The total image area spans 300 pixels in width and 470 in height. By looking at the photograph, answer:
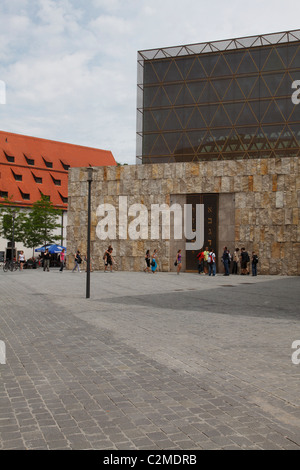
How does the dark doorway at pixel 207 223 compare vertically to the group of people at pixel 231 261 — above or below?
above

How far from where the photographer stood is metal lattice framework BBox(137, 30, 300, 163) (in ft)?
125

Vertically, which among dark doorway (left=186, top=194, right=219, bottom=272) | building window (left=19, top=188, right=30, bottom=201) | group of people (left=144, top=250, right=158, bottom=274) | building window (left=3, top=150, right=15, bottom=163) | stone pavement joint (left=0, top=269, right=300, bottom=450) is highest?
building window (left=3, top=150, right=15, bottom=163)

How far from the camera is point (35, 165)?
73562mm

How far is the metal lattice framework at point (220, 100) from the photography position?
1506 inches

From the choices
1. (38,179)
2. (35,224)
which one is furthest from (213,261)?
(38,179)

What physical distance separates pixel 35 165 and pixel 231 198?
1787 inches

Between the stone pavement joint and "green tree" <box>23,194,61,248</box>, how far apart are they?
46655 mm

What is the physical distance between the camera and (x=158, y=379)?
598 cm

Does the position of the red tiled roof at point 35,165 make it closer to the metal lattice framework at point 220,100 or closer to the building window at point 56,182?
the building window at point 56,182

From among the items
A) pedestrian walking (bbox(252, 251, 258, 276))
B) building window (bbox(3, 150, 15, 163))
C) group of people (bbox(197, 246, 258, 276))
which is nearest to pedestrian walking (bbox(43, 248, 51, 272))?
group of people (bbox(197, 246, 258, 276))

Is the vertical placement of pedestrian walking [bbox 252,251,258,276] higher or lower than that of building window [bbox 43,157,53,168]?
lower

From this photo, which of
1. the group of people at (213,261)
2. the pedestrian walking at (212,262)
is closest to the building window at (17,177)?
the group of people at (213,261)

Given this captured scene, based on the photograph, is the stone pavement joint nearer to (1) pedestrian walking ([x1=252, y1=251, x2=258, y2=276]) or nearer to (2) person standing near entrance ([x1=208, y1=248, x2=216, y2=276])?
(2) person standing near entrance ([x1=208, y1=248, x2=216, y2=276])

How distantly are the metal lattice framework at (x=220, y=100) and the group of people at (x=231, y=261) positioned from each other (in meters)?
9.74
